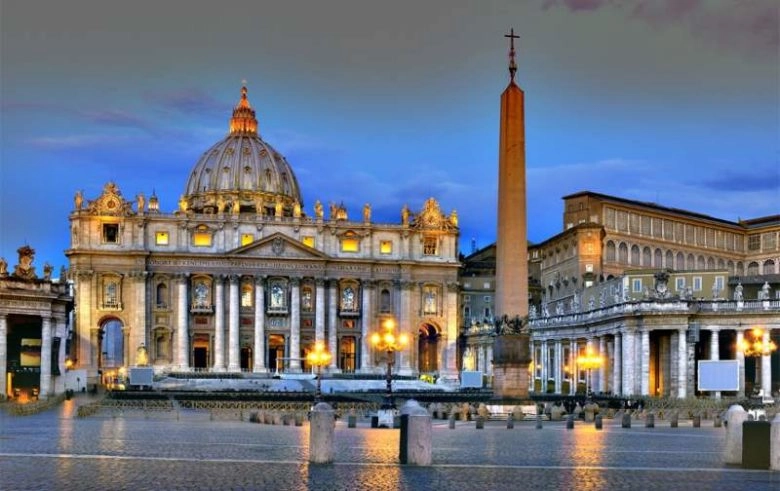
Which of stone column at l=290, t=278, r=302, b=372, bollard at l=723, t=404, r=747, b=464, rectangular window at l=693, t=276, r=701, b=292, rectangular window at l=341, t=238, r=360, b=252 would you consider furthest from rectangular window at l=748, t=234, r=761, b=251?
bollard at l=723, t=404, r=747, b=464

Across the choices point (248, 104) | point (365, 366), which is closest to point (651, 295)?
point (365, 366)

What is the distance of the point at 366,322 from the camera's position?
413 feet

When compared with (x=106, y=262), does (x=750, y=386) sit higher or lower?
lower

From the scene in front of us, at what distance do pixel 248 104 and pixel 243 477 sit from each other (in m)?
151

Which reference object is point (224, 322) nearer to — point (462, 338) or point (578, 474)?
point (462, 338)

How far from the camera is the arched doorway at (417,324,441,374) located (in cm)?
13250

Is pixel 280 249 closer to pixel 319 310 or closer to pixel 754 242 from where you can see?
pixel 319 310

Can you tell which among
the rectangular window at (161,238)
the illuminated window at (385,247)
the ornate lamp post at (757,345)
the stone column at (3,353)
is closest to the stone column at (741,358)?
the ornate lamp post at (757,345)

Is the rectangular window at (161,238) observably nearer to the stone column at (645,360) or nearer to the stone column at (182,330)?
the stone column at (182,330)

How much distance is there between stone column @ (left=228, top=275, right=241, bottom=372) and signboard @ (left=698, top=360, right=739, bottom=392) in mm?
85271

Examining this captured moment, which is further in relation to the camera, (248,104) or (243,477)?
(248,104)

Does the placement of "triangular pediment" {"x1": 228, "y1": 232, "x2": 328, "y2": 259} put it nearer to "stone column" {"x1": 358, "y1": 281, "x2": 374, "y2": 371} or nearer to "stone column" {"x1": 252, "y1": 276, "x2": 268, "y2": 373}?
"stone column" {"x1": 252, "y1": 276, "x2": 268, "y2": 373}

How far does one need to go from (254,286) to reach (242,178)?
33.6m

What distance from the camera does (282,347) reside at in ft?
410
